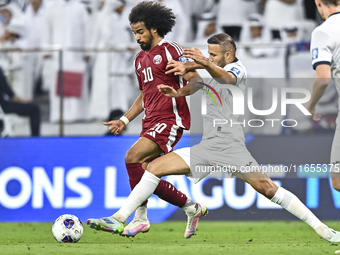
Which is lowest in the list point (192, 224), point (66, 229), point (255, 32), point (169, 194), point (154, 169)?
point (192, 224)

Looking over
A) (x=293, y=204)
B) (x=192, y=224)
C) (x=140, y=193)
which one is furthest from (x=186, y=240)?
(x=293, y=204)

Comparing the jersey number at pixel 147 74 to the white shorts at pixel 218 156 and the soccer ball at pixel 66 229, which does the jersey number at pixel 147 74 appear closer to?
the white shorts at pixel 218 156

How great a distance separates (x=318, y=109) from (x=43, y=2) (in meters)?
4.93

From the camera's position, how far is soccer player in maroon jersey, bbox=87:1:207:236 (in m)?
5.78

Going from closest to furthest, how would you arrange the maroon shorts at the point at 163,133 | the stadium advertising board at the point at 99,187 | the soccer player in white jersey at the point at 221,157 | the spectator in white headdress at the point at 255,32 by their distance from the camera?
the soccer player in white jersey at the point at 221,157, the maroon shorts at the point at 163,133, the stadium advertising board at the point at 99,187, the spectator in white headdress at the point at 255,32

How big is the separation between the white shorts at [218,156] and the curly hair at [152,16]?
4.35 ft

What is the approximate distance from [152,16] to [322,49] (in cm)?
192

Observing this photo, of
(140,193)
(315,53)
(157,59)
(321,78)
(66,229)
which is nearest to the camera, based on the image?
(321,78)

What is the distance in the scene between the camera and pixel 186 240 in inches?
245

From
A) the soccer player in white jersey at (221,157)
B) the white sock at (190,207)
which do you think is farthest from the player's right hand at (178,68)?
the white sock at (190,207)

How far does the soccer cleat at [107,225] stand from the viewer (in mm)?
5098

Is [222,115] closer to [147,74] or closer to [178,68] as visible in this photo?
[178,68]

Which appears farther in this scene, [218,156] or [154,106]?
[154,106]

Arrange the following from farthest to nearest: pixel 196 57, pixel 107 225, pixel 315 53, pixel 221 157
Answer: pixel 221 157
pixel 107 225
pixel 196 57
pixel 315 53
